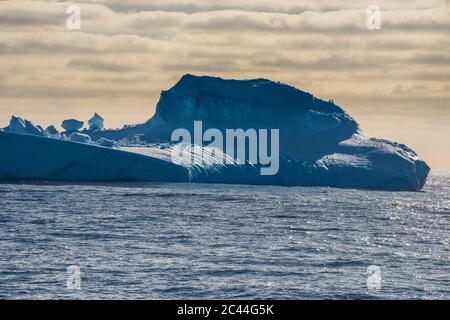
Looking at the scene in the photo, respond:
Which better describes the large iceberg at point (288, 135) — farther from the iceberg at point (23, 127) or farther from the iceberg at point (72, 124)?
the iceberg at point (72, 124)

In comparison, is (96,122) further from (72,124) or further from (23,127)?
(23,127)

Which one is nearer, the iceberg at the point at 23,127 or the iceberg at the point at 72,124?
the iceberg at the point at 23,127

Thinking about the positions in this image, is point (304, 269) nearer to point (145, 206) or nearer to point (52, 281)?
point (52, 281)

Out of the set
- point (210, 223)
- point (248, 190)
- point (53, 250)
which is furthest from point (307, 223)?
point (248, 190)

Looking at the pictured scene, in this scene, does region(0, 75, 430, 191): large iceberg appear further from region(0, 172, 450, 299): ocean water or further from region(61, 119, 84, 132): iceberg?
region(0, 172, 450, 299): ocean water

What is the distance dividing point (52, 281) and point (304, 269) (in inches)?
335

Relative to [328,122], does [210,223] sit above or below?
below

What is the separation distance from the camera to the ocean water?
27391mm

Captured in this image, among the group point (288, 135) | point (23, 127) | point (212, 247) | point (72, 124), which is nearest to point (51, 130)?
point (72, 124)

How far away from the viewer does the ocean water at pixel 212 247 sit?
27.4 meters

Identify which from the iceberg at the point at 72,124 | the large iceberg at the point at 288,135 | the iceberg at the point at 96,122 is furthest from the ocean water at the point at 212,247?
the iceberg at the point at 96,122

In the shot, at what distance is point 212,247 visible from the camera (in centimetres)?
3838

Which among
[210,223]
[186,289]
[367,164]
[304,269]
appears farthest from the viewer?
[367,164]
